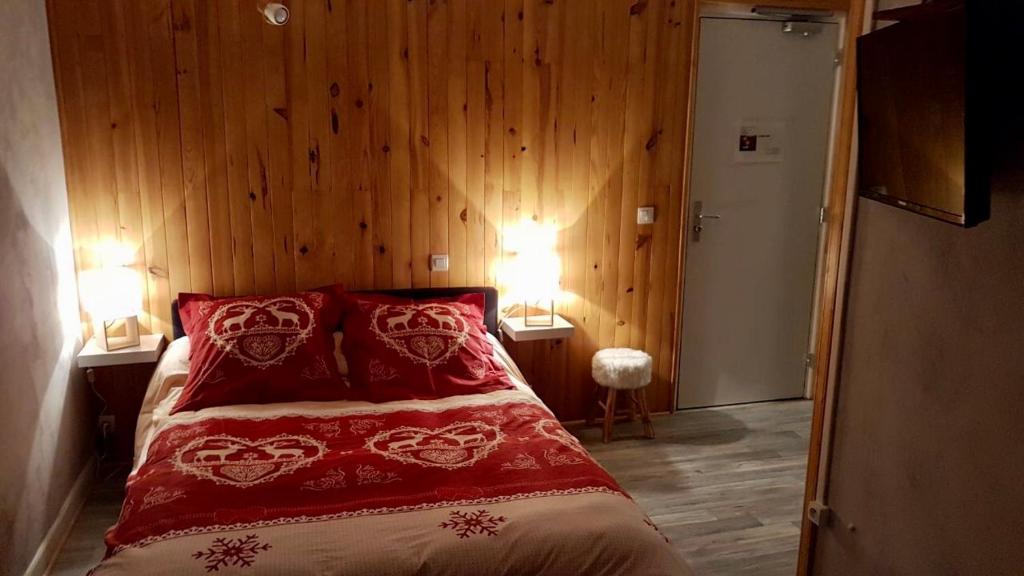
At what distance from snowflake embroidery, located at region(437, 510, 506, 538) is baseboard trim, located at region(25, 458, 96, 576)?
1578 millimetres

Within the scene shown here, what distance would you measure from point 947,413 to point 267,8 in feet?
9.09

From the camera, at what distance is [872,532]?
219cm

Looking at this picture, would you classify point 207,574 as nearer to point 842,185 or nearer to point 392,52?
point 842,185

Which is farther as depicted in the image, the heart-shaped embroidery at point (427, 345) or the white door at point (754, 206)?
the white door at point (754, 206)

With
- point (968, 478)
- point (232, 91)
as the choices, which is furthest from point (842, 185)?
point (232, 91)

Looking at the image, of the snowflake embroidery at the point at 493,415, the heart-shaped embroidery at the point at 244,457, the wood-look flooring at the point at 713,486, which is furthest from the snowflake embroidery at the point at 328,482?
the wood-look flooring at the point at 713,486

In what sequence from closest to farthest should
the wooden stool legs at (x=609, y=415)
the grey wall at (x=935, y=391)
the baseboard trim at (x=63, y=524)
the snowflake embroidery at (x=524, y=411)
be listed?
the grey wall at (x=935, y=391) → the baseboard trim at (x=63, y=524) → the snowflake embroidery at (x=524, y=411) → the wooden stool legs at (x=609, y=415)

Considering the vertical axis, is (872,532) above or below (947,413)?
below

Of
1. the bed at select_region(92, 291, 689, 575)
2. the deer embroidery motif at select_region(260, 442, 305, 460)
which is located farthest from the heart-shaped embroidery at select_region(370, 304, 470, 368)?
the deer embroidery motif at select_region(260, 442, 305, 460)

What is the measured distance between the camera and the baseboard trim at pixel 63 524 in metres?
2.70

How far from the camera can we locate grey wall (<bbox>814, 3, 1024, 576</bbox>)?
66.1 inches

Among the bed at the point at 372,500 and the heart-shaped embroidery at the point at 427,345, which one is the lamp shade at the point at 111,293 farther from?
the heart-shaped embroidery at the point at 427,345

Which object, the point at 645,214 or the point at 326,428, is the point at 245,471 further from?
the point at 645,214

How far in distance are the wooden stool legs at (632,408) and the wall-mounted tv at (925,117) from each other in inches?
84.8
